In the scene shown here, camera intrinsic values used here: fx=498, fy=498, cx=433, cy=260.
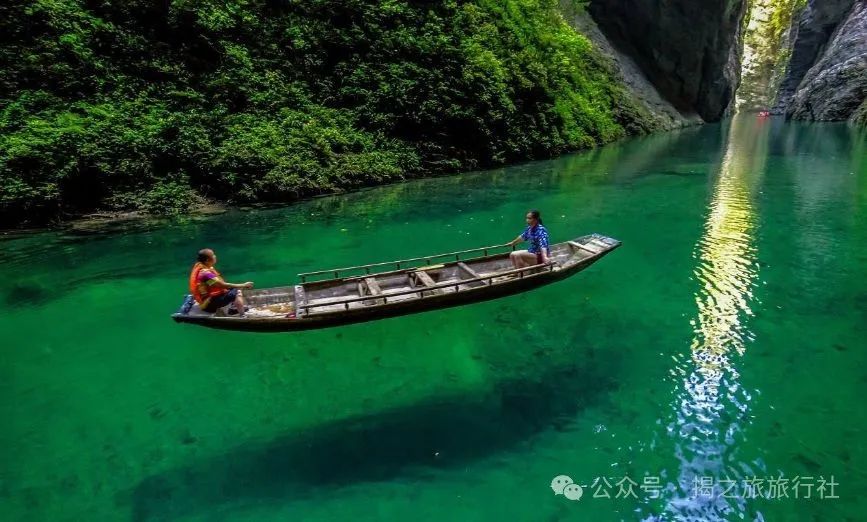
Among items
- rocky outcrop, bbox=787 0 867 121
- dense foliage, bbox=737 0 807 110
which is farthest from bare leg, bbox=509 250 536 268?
dense foliage, bbox=737 0 807 110

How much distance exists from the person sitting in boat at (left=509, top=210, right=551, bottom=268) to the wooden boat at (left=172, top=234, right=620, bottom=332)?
381 millimetres

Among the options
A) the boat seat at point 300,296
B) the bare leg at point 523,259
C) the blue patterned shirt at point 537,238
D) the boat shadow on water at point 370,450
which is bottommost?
the boat shadow on water at point 370,450

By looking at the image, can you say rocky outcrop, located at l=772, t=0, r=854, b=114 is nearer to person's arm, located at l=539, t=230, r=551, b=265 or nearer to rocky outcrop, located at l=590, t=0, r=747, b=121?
rocky outcrop, located at l=590, t=0, r=747, b=121

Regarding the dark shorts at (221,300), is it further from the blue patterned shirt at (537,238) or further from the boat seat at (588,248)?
the boat seat at (588,248)

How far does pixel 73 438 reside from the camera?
7.82 metres

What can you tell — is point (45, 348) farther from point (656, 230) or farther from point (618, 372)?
point (656, 230)

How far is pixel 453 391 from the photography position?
862 centimetres

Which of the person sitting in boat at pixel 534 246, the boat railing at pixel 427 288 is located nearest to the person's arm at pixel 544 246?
the person sitting in boat at pixel 534 246

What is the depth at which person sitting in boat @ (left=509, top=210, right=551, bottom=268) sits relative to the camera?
10719mm

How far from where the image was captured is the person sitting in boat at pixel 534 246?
10.7m

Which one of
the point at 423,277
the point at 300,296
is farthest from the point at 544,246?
the point at 300,296

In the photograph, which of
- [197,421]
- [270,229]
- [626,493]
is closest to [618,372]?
[626,493]

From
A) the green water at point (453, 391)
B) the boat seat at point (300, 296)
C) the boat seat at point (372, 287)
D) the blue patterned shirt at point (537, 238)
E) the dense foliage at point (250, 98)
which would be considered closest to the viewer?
the green water at point (453, 391)

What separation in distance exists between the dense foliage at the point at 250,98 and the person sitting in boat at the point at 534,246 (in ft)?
50.4
